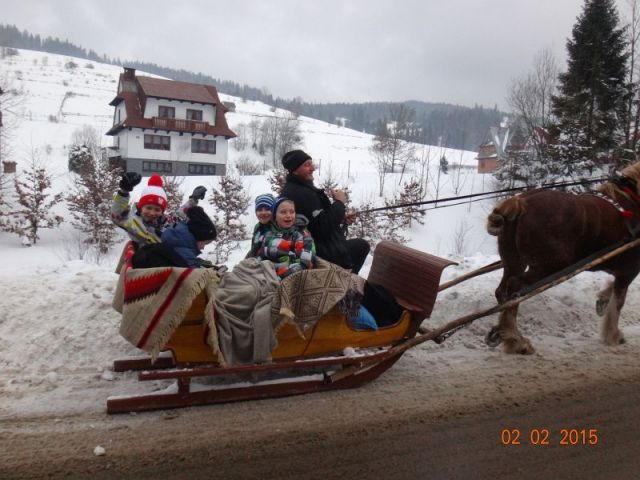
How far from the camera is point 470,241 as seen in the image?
19.5m

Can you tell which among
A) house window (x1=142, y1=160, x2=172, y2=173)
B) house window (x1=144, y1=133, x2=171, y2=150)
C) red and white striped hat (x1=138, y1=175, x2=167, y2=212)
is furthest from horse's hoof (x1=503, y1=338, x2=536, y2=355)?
house window (x1=144, y1=133, x2=171, y2=150)

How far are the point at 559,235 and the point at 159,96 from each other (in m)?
34.5

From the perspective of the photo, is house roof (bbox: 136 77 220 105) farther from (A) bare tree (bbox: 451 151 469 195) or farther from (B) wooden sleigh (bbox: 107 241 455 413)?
(B) wooden sleigh (bbox: 107 241 455 413)

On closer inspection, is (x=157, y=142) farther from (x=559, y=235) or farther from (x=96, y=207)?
(x=559, y=235)

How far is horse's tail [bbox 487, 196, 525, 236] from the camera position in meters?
4.59

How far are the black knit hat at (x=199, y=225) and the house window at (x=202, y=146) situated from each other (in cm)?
3449

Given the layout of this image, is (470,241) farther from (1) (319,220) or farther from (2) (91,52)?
(2) (91,52)

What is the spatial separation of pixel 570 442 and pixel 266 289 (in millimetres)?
2233

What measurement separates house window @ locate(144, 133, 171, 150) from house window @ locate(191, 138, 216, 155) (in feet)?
5.91

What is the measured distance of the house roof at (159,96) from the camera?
3444 centimetres

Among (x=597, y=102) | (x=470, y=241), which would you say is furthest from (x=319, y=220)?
(x=597, y=102)

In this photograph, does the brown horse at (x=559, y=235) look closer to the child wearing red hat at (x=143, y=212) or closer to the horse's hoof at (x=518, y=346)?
the horse's hoof at (x=518, y=346)
